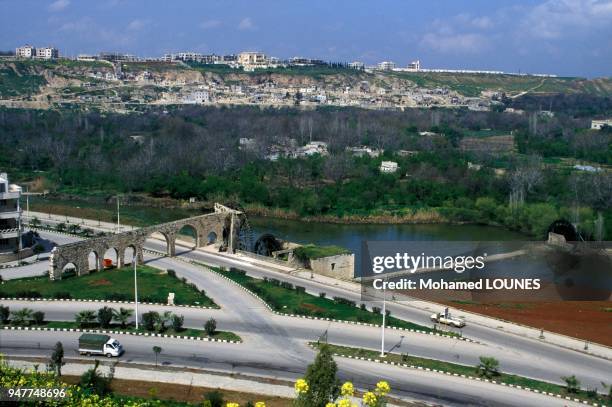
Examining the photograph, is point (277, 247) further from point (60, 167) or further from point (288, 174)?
point (60, 167)

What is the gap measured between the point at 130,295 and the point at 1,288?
4632 millimetres

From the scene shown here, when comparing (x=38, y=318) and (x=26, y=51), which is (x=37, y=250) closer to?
(x=38, y=318)

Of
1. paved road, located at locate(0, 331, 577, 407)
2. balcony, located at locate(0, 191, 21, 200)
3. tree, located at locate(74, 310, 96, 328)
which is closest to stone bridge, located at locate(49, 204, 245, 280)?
balcony, located at locate(0, 191, 21, 200)

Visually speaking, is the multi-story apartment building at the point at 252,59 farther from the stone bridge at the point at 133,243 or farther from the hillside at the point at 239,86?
the stone bridge at the point at 133,243

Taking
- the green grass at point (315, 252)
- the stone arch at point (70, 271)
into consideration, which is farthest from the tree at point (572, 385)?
the stone arch at point (70, 271)

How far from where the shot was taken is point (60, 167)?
5616 centimetres

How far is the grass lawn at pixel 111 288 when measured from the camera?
2394cm

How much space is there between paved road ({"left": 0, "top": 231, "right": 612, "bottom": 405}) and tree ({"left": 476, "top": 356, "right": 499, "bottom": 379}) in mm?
684

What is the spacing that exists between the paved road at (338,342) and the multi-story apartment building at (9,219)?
7.29m

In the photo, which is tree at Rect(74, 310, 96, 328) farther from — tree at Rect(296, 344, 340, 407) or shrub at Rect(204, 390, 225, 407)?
tree at Rect(296, 344, 340, 407)

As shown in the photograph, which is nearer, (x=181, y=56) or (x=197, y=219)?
(x=197, y=219)

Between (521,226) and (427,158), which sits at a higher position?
(427,158)

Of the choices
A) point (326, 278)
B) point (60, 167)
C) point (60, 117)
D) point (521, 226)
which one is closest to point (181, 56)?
point (60, 117)

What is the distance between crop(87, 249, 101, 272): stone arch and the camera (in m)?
27.7
